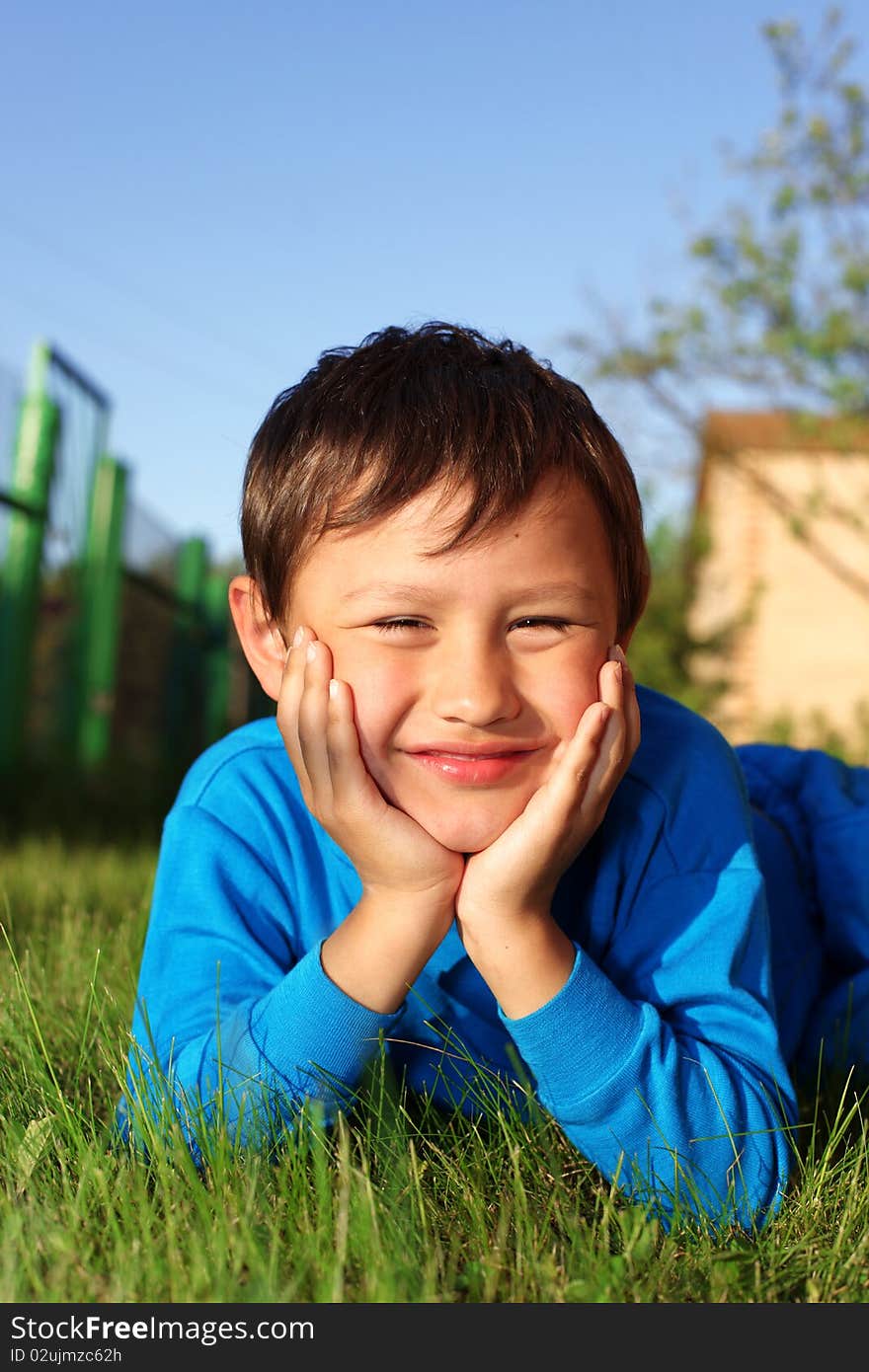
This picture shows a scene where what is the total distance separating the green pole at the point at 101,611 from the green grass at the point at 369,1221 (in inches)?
242

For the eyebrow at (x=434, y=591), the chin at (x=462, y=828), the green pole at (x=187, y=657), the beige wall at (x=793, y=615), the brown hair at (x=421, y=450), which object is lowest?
the chin at (x=462, y=828)

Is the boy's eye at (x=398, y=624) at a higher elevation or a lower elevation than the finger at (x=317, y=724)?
higher

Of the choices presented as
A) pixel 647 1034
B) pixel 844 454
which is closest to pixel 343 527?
pixel 647 1034

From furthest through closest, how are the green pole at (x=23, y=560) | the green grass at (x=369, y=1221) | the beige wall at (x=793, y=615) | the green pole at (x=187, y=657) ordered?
1. the beige wall at (x=793, y=615)
2. the green pole at (x=187, y=657)
3. the green pole at (x=23, y=560)
4. the green grass at (x=369, y=1221)

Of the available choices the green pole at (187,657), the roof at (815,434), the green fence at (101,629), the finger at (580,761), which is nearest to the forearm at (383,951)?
the finger at (580,761)

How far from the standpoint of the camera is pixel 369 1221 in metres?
1.44

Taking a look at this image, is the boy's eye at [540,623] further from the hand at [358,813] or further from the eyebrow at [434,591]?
the hand at [358,813]

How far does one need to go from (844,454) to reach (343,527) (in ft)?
37.7

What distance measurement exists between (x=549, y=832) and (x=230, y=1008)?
1.86ft

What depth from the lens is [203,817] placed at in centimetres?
210

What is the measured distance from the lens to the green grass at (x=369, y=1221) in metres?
1.37

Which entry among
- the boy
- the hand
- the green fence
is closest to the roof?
the green fence
